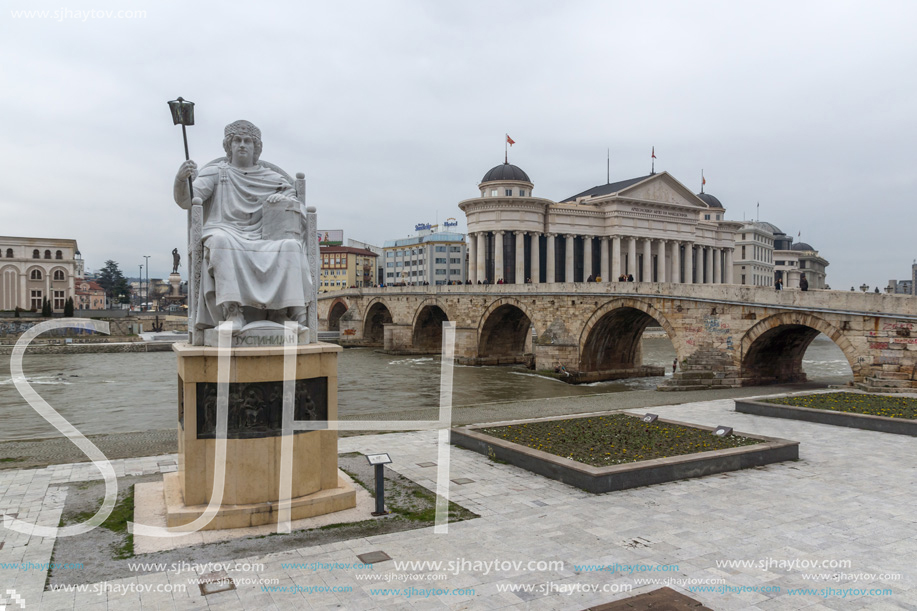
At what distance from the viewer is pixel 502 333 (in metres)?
34.8

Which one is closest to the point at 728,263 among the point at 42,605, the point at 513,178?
the point at 513,178

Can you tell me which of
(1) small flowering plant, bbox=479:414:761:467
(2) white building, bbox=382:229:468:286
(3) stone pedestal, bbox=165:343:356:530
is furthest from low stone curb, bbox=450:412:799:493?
(2) white building, bbox=382:229:468:286

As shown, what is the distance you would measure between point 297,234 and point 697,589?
462cm

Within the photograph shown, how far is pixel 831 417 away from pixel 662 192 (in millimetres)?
49934

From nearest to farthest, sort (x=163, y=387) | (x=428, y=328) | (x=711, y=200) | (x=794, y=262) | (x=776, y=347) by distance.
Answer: (x=776, y=347)
(x=163, y=387)
(x=428, y=328)
(x=711, y=200)
(x=794, y=262)

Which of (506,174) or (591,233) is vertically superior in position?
(506,174)

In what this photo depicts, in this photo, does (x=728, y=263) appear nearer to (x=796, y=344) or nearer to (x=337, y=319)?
(x=337, y=319)

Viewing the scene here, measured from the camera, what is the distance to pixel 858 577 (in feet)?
14.8

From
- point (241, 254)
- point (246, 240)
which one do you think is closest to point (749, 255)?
point (246, 240)

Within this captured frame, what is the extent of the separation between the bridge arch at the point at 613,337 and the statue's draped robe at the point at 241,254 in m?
20.4

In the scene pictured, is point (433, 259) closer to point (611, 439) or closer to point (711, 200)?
point (711, 200)

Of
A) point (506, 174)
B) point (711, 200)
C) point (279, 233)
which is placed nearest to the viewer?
point (279, 233)

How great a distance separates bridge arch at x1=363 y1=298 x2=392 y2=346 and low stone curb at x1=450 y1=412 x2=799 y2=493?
3652cm

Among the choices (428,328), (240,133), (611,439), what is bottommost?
(611,439)
